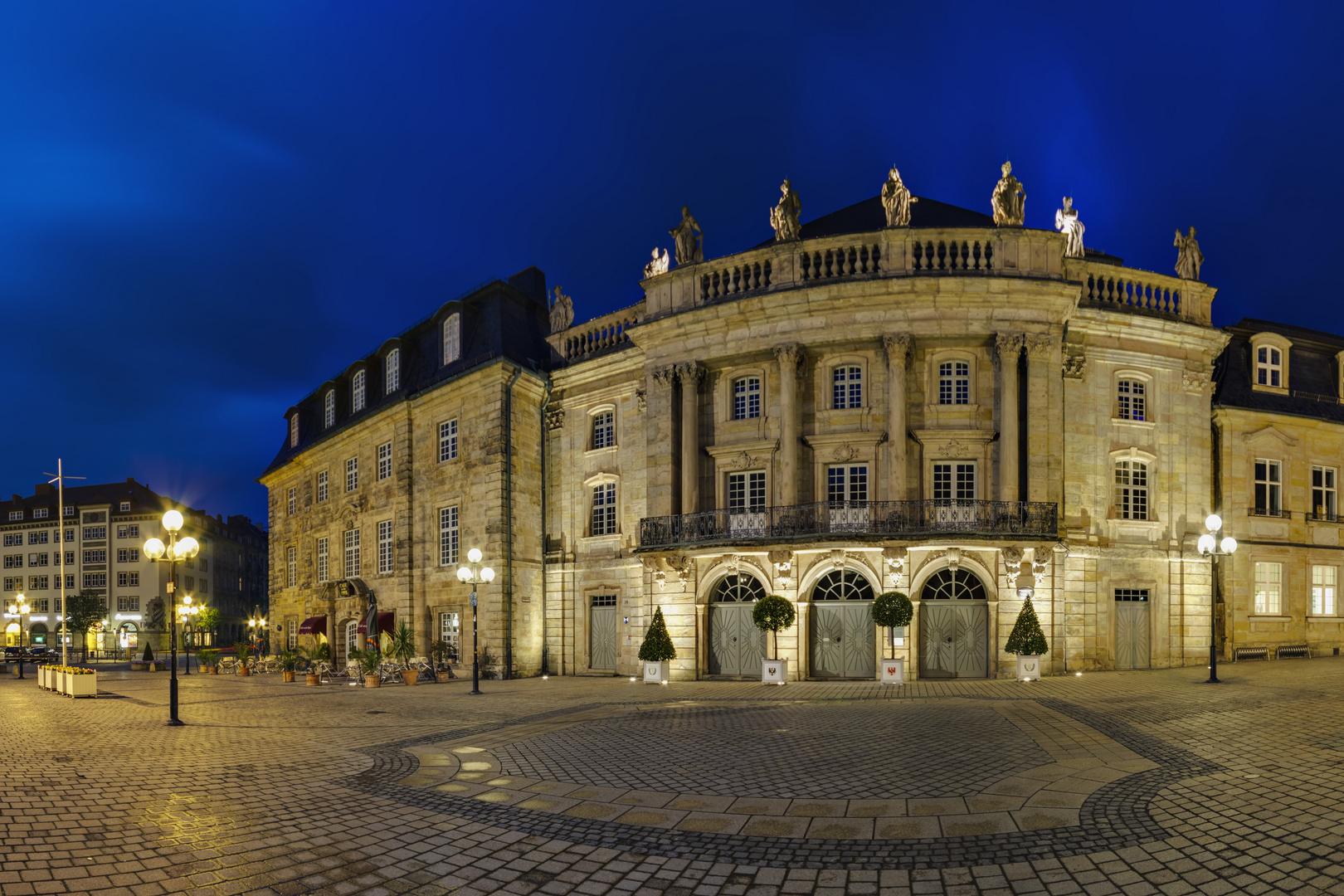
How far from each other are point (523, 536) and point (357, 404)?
17.1m

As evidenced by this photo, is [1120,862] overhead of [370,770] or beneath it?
overhead

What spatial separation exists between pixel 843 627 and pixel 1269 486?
1846 centimetres

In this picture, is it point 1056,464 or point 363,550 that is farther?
point 363,550

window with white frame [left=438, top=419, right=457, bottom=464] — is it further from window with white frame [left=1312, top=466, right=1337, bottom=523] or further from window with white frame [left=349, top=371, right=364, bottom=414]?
window with white frame [left=1312, top=466, right=1337, bottom=523]

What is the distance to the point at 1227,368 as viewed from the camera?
31359mm

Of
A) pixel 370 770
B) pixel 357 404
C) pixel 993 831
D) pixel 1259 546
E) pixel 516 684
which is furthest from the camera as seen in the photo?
pixel 357 404

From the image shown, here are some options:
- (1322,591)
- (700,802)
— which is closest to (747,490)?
(700,802)

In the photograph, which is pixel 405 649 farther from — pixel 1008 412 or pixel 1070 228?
pixel 1070 228

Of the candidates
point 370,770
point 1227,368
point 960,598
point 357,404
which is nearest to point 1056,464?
point 960,598

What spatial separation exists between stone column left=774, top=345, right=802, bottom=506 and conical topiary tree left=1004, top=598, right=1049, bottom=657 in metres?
7.57

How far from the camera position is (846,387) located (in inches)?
1107

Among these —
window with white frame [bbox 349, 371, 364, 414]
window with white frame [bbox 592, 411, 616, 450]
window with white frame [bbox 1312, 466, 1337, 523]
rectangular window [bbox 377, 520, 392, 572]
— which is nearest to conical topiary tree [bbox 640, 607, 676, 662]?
window with white frame [bbox 592, 411, 616, 450]

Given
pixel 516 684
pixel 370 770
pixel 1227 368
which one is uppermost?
pixel 1227 368

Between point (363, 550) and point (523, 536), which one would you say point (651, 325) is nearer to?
point (523, 536)
